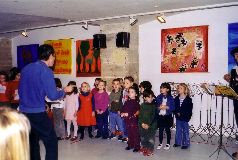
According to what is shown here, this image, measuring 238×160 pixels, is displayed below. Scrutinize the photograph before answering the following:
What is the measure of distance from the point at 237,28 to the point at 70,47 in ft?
17.7

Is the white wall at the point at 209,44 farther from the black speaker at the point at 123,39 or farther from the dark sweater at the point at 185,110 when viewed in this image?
the dark sweater at the point at 185,110

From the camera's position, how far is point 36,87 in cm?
A: 377

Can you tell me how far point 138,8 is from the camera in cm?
663

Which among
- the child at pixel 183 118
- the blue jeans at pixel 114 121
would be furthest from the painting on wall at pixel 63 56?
the child at pixel 183 118

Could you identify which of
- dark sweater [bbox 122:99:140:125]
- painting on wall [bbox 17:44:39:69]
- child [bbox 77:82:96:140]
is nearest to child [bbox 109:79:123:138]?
child [bbox 77:82:96:140]

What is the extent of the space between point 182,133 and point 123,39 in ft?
10.5

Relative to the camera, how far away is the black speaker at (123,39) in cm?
810

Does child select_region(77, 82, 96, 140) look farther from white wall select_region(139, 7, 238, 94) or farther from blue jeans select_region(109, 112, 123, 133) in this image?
white wall select_region(139, 7, 238, 94)

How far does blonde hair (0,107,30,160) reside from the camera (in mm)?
1229

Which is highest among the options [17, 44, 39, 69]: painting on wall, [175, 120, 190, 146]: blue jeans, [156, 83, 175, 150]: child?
A: [17, 44, 39, 69]: painting on wall

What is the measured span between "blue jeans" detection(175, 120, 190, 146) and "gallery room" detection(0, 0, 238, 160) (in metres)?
0.02

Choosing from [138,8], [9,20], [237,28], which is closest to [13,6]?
[9,20]

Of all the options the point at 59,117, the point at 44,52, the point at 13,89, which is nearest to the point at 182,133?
the point at 59,117

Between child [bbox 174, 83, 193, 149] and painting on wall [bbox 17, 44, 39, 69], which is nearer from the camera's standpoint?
child [bbox 174, 83, 193, 149]
